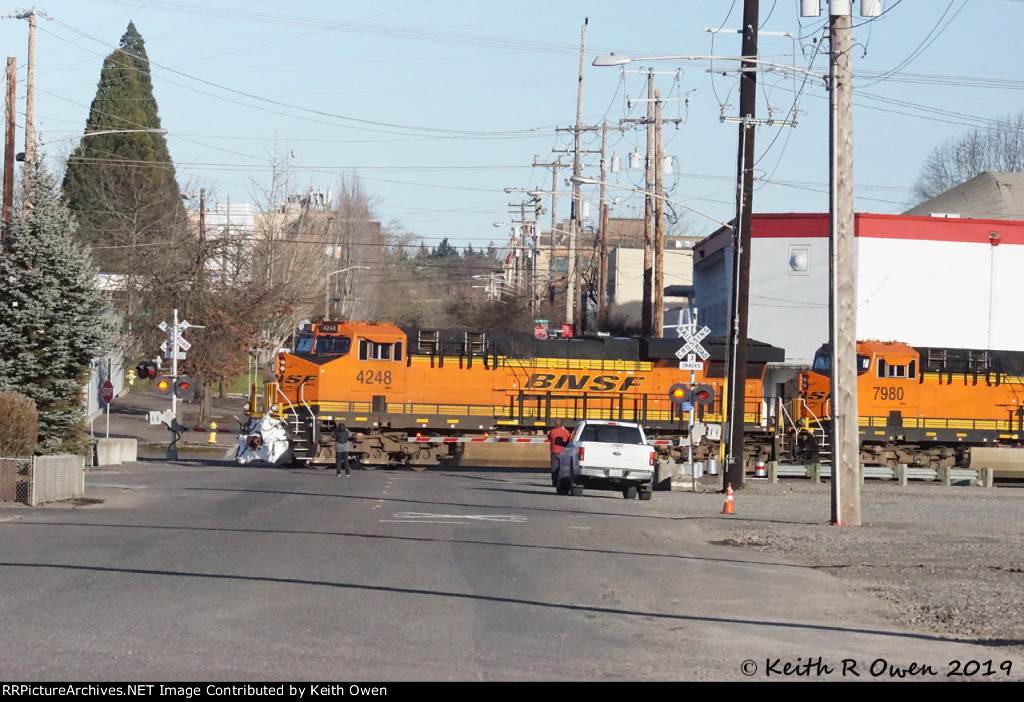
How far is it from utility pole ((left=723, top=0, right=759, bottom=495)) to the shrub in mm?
16397

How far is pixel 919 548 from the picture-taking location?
17422 millimetres

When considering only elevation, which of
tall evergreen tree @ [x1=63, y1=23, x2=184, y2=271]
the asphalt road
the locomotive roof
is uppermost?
tall evergreen tree @ [x1=63, y1=23, x2=184, y2=271]

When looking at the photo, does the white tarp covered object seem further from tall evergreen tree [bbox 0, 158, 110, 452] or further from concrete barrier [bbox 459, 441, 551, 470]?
tall evergreen tree [bbox 0, 158, 110, 452]

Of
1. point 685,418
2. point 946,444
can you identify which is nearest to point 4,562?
point 685,418

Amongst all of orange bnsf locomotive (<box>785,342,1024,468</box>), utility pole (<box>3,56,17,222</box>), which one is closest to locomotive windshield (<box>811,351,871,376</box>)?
orange bnsf locomotive (<box>785,342,1024,468</box>)

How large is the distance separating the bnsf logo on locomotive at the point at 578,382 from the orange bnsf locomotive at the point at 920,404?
6.07 metres

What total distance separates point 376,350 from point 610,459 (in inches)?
463

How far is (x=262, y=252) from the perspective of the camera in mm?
61719

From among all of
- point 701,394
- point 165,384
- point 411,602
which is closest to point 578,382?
point 701,394

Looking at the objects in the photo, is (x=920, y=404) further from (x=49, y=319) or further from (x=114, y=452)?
(x=49, y=319)

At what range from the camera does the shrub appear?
22.1 meters

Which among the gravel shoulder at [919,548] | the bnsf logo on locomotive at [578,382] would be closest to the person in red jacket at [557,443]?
the gravel shoulder at [919,548]

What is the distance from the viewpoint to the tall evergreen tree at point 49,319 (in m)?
25.2

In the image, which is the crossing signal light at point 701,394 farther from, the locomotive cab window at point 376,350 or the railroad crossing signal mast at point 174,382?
the railroad crossing signal mast at point 174,382
